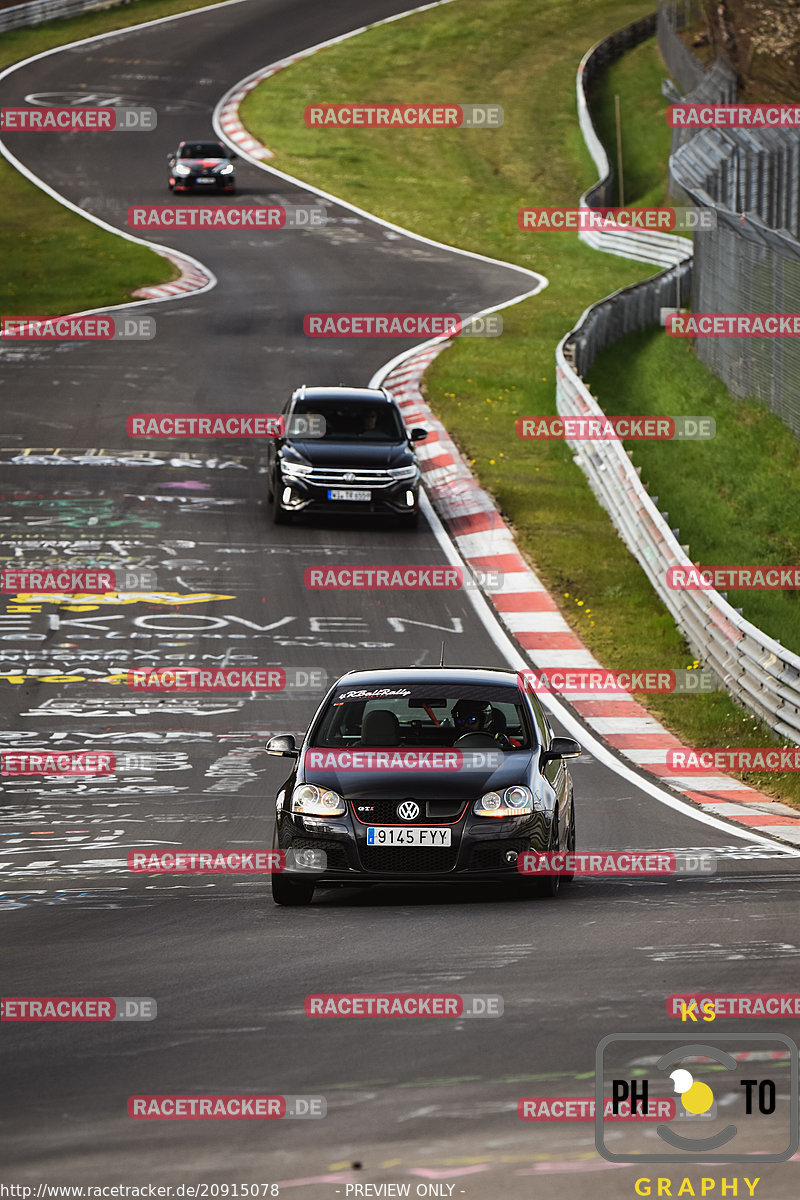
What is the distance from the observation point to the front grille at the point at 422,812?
966 centimetres

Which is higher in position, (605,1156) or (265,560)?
(605,1156)

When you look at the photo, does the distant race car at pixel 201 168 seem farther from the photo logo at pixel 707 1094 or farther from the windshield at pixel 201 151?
the photo logo at pixel 707 1094

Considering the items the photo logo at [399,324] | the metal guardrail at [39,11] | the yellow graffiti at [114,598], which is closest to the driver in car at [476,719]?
the yellow graffiti at [114,598]

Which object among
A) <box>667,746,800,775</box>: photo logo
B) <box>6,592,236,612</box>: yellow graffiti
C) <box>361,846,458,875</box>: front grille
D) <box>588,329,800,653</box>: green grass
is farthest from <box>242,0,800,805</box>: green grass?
<box>361,846,458,875</box>: front grille

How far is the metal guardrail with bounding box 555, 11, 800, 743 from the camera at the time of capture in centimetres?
1559

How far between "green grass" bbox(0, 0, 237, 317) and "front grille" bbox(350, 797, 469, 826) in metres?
29.9

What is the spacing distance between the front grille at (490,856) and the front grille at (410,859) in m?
0.12

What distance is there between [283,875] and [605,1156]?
4.50 metres

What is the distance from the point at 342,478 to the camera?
23.6 m

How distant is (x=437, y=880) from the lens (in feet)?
31.7

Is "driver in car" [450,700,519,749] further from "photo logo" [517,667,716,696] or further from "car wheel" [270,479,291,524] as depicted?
"car wheel" [270,479,291,524]

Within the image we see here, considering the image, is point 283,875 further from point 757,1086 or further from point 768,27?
point 768,27

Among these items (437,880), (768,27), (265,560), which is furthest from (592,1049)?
(768,27)

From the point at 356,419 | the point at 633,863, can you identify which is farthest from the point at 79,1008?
the point at 356,419
